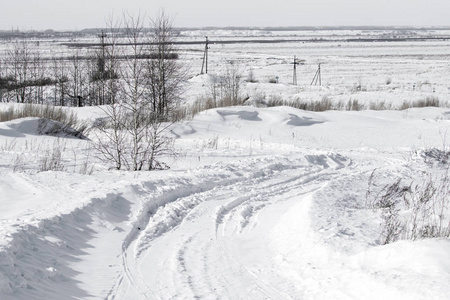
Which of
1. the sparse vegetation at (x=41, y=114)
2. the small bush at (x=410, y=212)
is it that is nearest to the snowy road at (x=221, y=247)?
the small bush at (x=410, y=212)

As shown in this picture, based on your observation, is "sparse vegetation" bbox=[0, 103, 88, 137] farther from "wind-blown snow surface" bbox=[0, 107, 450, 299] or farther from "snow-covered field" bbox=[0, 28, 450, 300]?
"wind-blown snow surface" bbox=[0, 107, 450, 299]

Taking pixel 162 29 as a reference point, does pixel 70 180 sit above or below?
below

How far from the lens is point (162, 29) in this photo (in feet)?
71.6

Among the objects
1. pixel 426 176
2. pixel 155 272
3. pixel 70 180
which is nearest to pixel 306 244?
pixel 155 272

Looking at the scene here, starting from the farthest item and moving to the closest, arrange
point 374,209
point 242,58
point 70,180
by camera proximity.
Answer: point 242,58
point 70,180
point 374,209

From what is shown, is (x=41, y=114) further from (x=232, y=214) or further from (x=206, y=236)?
(x=206, y=236)

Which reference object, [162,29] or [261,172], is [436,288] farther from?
[162,29]

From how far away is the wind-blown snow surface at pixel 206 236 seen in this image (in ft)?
17.0

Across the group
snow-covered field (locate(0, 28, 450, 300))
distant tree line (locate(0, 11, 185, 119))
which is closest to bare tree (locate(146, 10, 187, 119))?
distant tree line (locate(0, 11, 185, 119))

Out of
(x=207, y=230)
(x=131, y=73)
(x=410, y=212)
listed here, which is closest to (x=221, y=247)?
(x=207, y=230)

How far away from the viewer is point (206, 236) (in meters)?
7.16

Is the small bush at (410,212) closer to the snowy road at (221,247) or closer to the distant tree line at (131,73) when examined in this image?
the snowy road at (221,247)

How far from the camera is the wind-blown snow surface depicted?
518 centimetres

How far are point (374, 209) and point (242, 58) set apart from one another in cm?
6160
